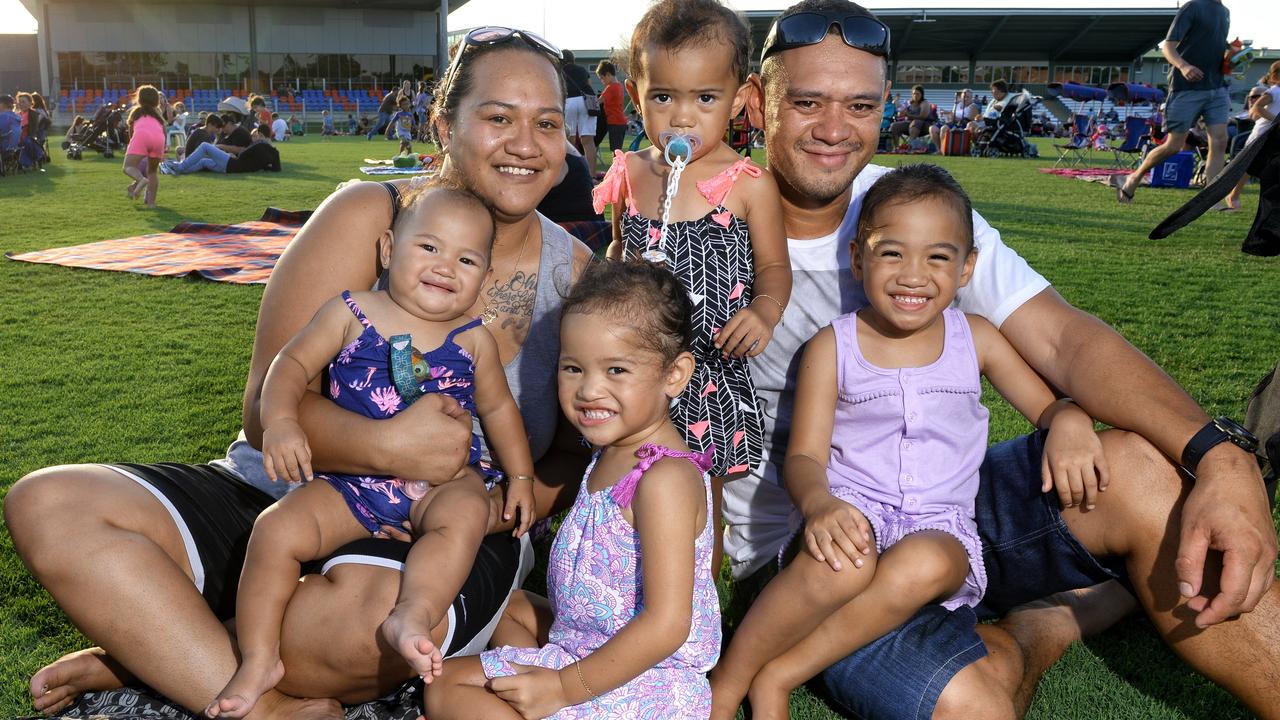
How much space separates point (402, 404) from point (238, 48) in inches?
2293

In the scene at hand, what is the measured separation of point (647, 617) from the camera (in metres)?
2.16

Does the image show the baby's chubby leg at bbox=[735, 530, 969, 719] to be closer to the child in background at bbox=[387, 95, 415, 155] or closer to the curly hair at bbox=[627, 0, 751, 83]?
the curly hair at bbox=[627, 0, 751, 83]

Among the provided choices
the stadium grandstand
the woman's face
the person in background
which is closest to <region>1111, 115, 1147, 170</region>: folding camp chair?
the person in background

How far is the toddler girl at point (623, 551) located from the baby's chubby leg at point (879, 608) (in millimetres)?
181

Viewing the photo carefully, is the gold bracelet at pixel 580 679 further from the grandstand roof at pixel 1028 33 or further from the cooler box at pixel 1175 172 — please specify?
the grandstand roof at pixel 1028 33

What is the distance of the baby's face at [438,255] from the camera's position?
2578 mm

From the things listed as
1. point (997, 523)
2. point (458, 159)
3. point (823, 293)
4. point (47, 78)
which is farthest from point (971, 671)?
point (47, 78)

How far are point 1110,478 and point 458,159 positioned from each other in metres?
1.95

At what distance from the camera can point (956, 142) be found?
2497cm

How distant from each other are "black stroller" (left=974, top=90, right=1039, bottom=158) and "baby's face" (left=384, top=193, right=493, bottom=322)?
23.9m

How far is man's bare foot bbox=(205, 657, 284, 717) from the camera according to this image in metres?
2.15

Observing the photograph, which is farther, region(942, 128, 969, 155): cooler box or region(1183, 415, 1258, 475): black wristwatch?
region(942, 128, 969, 155): cooler box

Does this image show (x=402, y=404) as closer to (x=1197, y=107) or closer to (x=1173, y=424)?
(x=1173, y=424)

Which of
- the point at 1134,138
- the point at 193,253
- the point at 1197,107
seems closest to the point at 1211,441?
the point at 193,253
